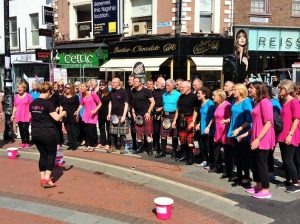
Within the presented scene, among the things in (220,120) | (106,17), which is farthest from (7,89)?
(106,17)

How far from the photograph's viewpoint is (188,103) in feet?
28.0

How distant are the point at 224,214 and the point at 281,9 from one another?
16.0 metres

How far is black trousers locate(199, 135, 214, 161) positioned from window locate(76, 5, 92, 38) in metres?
15.8

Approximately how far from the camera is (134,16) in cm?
2081

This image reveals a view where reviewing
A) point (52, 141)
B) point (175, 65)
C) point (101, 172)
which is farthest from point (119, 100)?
point (175, 65)

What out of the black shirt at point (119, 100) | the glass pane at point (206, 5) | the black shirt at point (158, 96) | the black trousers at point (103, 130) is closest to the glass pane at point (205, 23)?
the glass pane at point (206, 5)

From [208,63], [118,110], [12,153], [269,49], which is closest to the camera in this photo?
[12,153]

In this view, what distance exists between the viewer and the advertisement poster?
68.7ft

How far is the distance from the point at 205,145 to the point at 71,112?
3.58 meters

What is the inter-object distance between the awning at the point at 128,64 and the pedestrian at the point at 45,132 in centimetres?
1247

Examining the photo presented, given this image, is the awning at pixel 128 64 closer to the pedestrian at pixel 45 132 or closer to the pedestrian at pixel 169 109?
the pedestrian at pixel 169 109

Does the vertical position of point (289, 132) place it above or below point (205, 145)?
above

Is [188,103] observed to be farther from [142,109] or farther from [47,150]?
[47,150]

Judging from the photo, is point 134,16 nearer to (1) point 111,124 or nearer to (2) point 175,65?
(2) point 175,65
